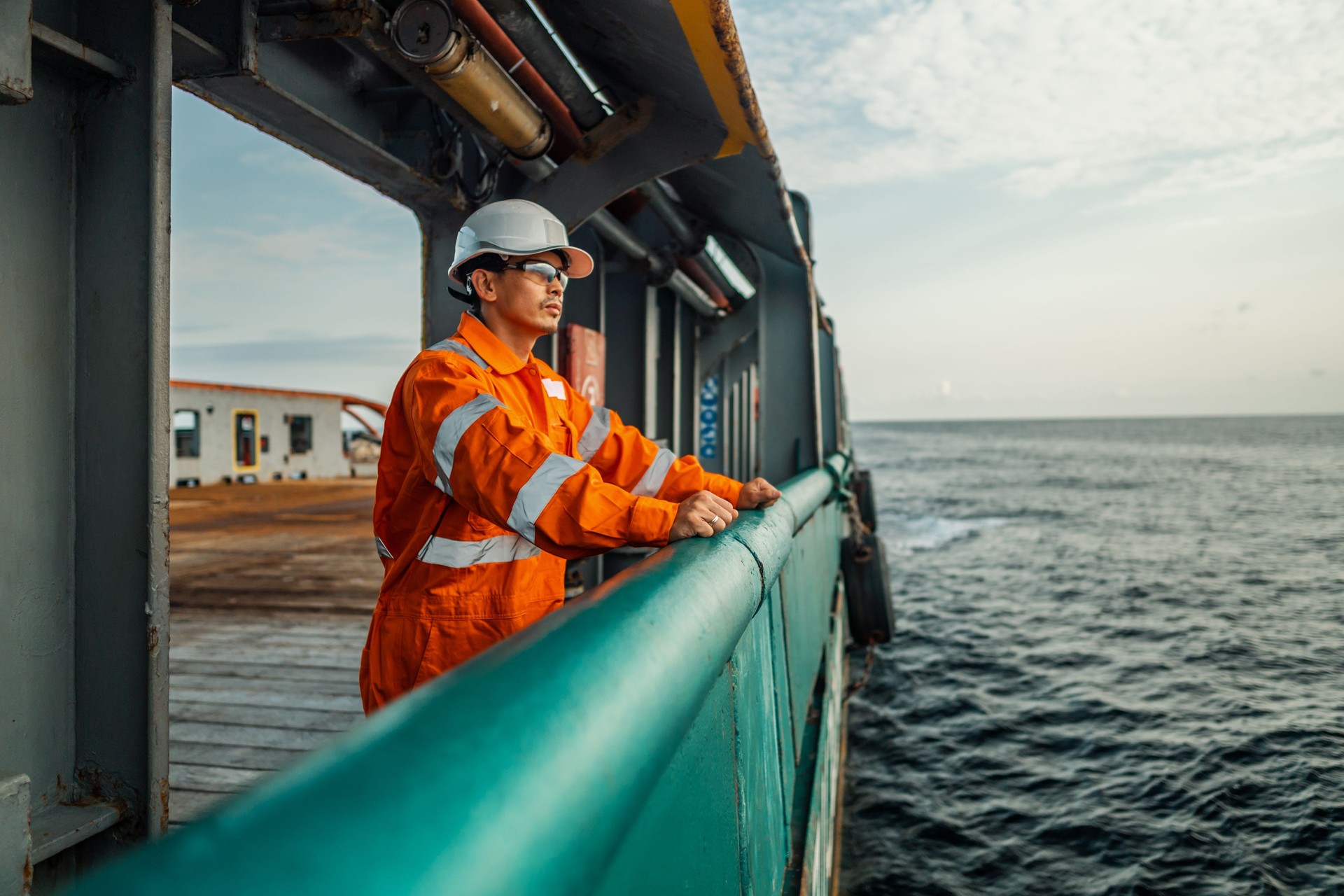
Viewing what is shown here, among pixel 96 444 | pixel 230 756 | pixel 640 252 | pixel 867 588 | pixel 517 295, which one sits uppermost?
pixel 640 252

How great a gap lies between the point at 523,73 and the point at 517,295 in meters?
1.41

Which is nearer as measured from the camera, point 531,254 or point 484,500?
point 484,500

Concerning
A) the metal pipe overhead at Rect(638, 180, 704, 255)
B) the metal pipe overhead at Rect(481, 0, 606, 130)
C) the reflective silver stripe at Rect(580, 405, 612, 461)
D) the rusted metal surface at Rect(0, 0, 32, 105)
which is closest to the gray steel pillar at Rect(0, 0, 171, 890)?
the rusted metal surface at Rect(0, 0, 32, 105)

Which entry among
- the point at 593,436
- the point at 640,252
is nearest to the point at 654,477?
the point at 593,436

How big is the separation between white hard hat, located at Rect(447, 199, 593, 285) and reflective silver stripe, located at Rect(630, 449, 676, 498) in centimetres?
68

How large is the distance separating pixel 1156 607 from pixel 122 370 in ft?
43.3

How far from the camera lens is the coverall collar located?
6.80 ft

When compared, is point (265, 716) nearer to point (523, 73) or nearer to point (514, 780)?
point (523, 73)

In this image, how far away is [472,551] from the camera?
1.90m

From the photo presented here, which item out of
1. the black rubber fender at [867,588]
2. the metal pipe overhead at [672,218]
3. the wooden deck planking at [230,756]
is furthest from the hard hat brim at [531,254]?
the black rubber fender at [867,588]

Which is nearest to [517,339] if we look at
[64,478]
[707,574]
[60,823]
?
[64,478]

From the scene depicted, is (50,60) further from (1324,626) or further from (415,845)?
(1324,626)

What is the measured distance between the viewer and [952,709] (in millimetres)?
7539

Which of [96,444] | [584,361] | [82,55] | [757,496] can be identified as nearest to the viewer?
[82,55]
